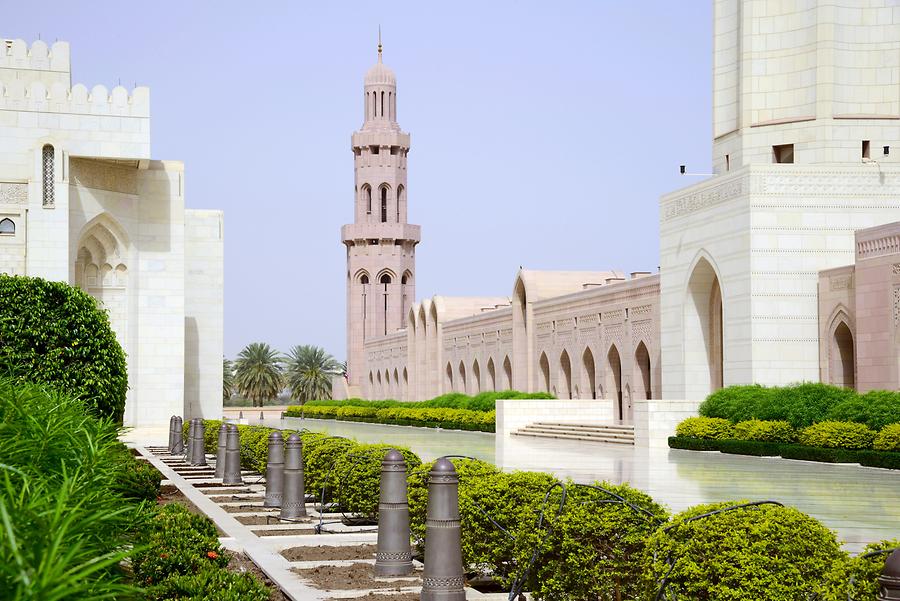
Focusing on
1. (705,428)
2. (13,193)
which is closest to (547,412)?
(705,428)

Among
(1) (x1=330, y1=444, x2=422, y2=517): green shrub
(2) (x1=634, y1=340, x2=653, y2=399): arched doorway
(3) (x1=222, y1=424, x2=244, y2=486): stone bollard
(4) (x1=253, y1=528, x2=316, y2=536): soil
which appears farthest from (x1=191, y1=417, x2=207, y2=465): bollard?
(2) (x1=634, y1=340, x2=653, y2=399): arched doorway

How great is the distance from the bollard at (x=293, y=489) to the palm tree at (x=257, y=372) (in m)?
60.1

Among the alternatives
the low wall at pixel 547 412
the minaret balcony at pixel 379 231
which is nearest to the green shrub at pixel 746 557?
the low wall at pixel 547 412

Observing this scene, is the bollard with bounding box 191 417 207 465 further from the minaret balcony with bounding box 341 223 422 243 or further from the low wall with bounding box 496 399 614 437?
the minaret balcony with bounding box 341 223 422 243

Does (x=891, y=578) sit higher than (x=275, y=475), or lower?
higher

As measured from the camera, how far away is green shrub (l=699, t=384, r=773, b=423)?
21.0 metres

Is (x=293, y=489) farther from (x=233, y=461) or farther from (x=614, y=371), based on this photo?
(x=614, y=371)

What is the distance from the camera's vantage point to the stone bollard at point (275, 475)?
440 inches

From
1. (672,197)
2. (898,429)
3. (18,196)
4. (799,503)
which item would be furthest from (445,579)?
(18,196)

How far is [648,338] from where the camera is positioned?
3184 centimetres

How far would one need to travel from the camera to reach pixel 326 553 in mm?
8117

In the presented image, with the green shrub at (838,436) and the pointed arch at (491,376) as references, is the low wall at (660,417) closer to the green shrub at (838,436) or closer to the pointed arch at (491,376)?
the green shrub at (838,436)

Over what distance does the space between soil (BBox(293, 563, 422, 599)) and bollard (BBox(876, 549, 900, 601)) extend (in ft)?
11.3

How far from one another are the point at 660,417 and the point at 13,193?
15.1m
